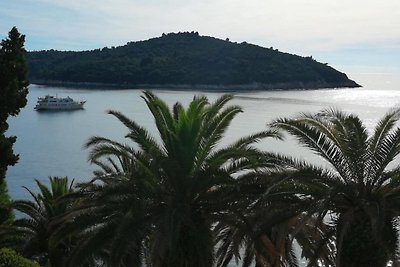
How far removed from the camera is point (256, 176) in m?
12.6

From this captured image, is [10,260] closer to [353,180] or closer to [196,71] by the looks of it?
[353,180]

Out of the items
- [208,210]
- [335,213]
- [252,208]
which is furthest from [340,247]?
[208,210]

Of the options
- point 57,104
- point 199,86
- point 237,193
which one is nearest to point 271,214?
point 237,193

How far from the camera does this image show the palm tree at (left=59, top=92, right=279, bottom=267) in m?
12.3

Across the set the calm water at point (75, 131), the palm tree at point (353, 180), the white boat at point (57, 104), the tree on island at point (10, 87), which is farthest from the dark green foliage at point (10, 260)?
the white boat at point (57, 104)

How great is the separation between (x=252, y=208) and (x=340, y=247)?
2.29 metres

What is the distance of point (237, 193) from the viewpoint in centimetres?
1243

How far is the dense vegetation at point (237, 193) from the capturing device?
11.4m

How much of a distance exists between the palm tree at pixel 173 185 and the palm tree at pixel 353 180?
135 cm

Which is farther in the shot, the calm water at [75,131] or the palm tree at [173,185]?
the calm water at [75,131]

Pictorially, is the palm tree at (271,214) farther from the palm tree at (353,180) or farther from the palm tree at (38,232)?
the palm tree at (38,232)

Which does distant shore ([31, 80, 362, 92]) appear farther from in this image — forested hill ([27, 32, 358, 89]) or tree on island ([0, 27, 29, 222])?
tree on island ([0, 27, 29, 222])

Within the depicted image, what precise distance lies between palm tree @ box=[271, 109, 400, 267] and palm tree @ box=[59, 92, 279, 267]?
4.43 feet

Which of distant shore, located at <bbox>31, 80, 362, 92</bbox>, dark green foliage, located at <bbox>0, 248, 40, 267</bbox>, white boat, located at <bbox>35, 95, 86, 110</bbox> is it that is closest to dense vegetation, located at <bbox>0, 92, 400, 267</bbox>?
dark green foliage, located at <bbox>0, 248, 40, 267</bbox>
